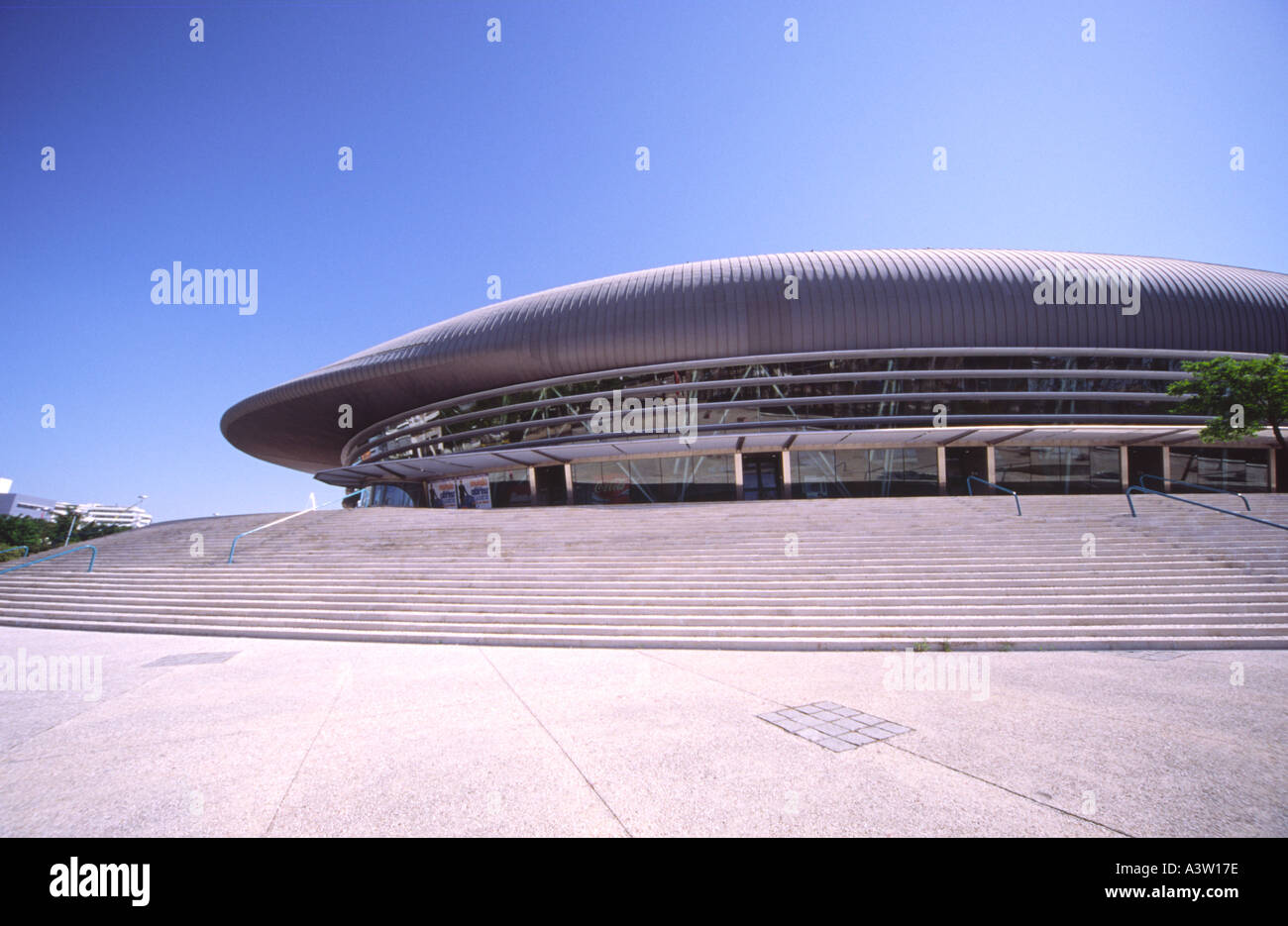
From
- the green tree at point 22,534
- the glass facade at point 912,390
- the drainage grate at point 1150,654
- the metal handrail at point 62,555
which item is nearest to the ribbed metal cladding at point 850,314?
the glass facade at point 912,390

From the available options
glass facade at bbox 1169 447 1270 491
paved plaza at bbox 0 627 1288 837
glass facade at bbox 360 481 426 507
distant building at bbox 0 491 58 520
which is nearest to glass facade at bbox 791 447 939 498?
glass facade at bbox 1169 447 1270 491

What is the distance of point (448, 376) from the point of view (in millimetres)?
36031

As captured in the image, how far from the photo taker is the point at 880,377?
3025 centimetres

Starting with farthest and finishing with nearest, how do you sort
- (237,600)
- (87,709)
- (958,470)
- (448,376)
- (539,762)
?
(448,376), (958,470), (237,600), (87,709), (539,762)

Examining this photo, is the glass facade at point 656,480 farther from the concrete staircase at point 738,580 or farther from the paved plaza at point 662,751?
the paved plaza at point 662,751

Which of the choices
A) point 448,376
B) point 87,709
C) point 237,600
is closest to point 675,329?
point 448,376

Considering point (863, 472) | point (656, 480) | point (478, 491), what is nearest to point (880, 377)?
point (863, 472)

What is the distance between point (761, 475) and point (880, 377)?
7649 millimetres

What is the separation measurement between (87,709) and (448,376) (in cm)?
3067

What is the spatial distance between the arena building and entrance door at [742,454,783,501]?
73 mm

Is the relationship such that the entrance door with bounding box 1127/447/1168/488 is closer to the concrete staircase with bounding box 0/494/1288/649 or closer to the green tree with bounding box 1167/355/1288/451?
the green tree with bounding box 1167/355/1288/451

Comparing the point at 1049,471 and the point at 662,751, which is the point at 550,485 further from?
the point at 662,751
